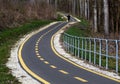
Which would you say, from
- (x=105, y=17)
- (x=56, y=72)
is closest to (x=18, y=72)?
(x=56, y=72)

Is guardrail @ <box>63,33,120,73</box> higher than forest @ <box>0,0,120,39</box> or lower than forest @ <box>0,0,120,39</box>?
Result: higher

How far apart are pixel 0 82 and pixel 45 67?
5.03 metres

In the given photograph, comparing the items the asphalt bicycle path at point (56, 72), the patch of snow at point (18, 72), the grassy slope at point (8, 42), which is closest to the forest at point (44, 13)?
the grassy slope at point (8, 42)

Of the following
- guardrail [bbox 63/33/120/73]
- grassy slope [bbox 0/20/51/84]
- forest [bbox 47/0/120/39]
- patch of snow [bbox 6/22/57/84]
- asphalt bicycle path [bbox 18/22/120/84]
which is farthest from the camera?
forest [bbox 47/0/120/39]

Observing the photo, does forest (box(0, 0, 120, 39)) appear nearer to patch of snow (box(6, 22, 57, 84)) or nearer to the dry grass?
the dry grass

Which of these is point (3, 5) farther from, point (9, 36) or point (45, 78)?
point (45, 78)

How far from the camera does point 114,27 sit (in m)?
71.9

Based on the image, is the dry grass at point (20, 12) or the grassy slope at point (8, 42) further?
the dry grass at point (20, 12)

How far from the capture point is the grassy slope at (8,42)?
1599cm

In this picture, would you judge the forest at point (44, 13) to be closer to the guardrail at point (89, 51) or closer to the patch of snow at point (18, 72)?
the guardrail at point (89, 51)

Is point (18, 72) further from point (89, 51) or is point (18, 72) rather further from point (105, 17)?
point (105, 17)

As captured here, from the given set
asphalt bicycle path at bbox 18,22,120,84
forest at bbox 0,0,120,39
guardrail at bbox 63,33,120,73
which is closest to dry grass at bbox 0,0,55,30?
forest at bbox 0,0,120,39

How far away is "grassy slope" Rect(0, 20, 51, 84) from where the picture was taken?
16.0 meters

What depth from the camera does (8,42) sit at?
37250mm
